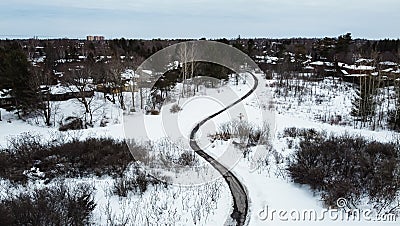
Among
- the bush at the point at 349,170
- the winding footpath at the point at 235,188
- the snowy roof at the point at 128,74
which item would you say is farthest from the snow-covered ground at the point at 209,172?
the snowy roof at the point at 128,74

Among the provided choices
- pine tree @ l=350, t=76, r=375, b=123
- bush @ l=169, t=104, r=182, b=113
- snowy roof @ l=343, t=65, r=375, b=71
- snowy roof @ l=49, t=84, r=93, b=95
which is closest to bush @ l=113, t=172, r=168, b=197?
bush @ l=169, t=104, r=182, b=113

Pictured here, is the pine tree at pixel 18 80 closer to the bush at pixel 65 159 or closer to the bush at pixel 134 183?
the bush at pixel 65 159

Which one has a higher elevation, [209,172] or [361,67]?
[361,67]

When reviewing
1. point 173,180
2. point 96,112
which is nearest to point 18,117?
point 96,112

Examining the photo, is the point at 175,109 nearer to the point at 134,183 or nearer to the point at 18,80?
the point at 18,80

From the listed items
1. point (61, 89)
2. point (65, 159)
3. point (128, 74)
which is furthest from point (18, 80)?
point (65, 159)

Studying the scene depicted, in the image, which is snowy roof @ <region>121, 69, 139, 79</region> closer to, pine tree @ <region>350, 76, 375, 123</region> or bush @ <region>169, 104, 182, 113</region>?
bush @ <region>169, 104, 182, 113</region>
